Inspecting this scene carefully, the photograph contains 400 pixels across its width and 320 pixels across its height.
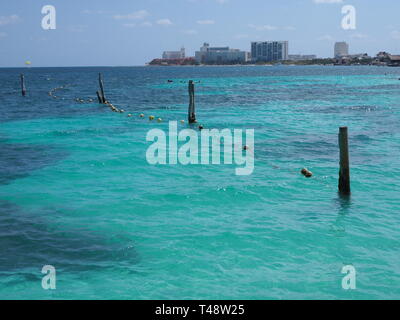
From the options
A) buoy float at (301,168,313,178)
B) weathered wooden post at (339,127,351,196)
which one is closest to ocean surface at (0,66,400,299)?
buoy float at (301,168,313,178)

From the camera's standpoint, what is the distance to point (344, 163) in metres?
16.9

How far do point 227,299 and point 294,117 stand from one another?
106 feet

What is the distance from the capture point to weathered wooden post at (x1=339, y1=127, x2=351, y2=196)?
16.6 meters

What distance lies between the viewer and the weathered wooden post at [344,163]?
16.6m

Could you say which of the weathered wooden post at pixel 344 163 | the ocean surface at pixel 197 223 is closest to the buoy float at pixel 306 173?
the ocean surface at pixel 197 223

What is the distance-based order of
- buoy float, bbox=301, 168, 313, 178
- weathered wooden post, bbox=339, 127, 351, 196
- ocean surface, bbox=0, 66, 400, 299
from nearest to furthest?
ocean surface, bbox=0, 66, 400, 299 < weathered wooden post, bbox=339, 127, 351, 196 < buoy float, bbox=301, 168, 313, 178

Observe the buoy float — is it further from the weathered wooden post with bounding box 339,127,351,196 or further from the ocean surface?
the weathered wooden post with bounding box 339,127,351,196

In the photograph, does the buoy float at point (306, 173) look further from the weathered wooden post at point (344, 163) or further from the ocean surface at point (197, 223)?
the weathered wooden post at point (344, 163)

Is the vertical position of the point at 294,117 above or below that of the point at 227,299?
above

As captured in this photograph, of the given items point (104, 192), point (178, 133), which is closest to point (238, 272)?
point (104, 192)

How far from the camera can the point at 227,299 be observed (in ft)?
35.8

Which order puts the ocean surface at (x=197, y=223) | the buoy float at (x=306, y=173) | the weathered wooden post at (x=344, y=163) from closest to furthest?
1. the ocean surface at (x=197, y=223)
2. the weathered wooden post at (x=344, y=163)
3. the buoy float at (x=306, y=173)

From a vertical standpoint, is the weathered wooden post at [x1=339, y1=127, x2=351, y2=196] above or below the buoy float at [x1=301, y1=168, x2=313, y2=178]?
above
